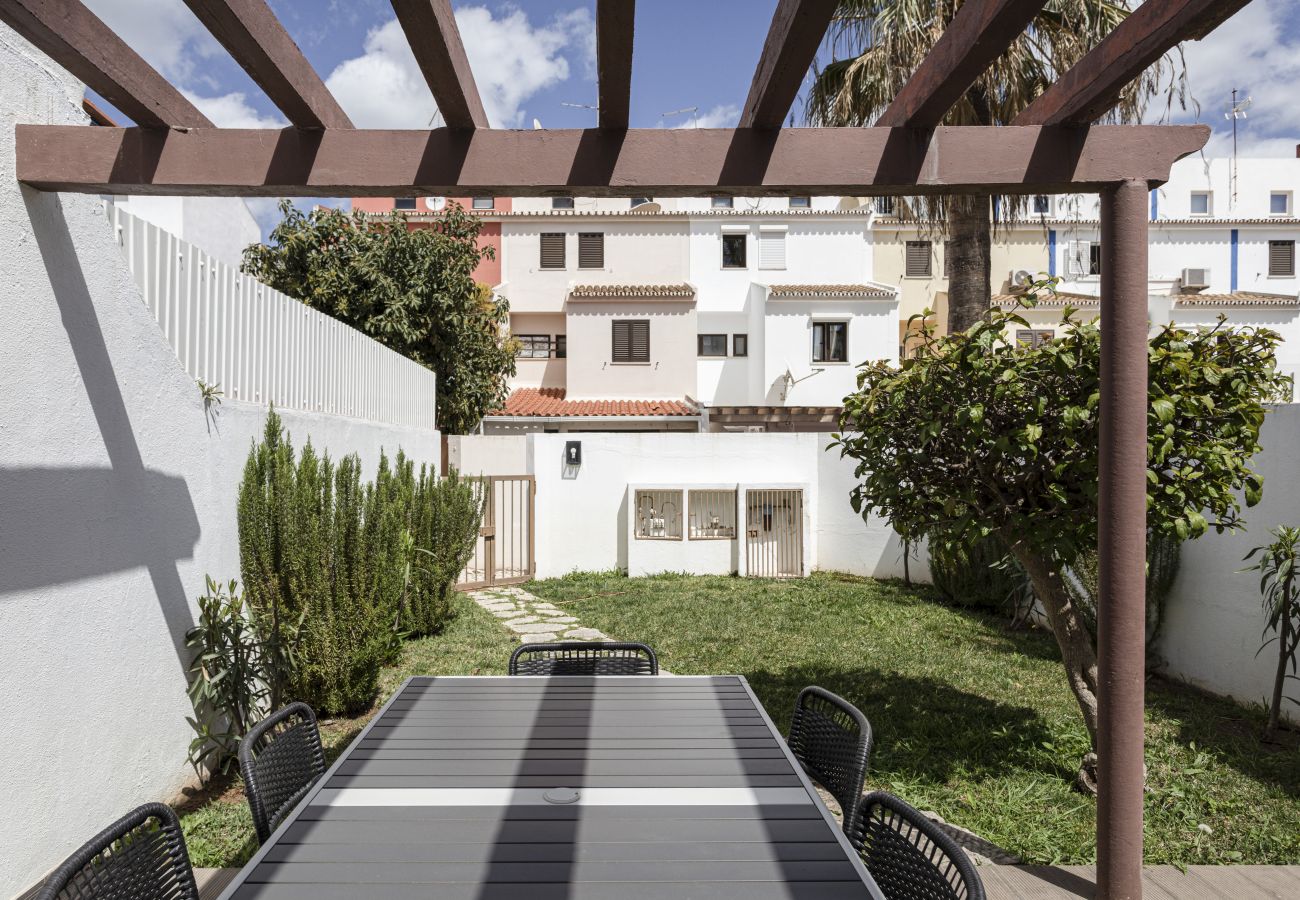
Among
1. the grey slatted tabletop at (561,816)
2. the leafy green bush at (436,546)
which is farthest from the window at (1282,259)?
the grey slatted tabletop at (561,816)

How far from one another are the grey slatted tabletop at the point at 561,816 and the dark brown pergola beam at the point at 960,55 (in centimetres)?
219

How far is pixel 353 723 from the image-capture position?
5.12 metres

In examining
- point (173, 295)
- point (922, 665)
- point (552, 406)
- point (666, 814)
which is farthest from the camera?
point (552, 406)

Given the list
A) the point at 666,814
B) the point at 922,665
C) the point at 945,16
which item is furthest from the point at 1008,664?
the point at 945,16

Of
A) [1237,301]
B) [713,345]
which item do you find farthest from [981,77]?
[1237,301]

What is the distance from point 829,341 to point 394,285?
11063 mm

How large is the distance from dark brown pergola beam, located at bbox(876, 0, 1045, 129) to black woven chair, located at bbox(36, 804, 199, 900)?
2.96m

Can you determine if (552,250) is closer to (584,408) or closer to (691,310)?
(691,310)

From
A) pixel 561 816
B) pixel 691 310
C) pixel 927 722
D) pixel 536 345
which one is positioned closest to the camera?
pixel 561 816

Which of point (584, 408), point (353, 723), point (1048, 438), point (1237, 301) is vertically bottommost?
point (353, 723)

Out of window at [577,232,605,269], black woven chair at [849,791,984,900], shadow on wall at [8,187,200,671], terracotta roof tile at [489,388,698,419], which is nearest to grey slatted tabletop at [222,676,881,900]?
black woven chair at [849,791,984,900]

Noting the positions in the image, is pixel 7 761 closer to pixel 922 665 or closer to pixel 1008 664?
pixel 922 665

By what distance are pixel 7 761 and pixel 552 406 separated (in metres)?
16.2

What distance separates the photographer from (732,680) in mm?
3395
